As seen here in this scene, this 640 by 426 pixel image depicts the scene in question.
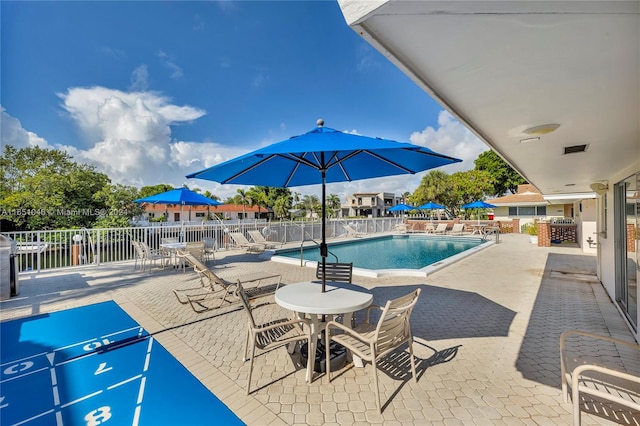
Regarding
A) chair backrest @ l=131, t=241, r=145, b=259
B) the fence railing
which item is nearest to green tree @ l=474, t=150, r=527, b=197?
the fence railing

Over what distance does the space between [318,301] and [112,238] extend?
9037 millimetres

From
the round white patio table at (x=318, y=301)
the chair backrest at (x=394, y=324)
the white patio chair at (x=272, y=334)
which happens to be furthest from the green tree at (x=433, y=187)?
the white patio chair at (x=272, y=334)

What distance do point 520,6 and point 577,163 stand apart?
5067 mm

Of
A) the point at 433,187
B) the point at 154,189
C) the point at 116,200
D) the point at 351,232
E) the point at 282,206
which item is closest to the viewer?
the point at 351,232

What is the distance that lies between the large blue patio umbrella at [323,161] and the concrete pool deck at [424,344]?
4.15 feet

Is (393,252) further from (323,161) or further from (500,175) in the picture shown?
(500,175)

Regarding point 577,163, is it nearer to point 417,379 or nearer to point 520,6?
point 417,379

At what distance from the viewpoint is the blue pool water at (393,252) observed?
11.7 m

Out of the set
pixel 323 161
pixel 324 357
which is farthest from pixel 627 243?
pixel 324 357

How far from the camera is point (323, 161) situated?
12.8 feet

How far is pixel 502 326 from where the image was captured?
444cm

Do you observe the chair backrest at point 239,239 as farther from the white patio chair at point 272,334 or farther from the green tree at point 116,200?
the green tree at point 116,200

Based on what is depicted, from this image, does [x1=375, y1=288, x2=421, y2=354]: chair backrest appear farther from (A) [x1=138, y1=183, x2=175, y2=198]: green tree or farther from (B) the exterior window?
(A) [x1=138, y1=183, x2=175, y2=198]: green tree

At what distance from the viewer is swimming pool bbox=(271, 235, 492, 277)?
934cm
